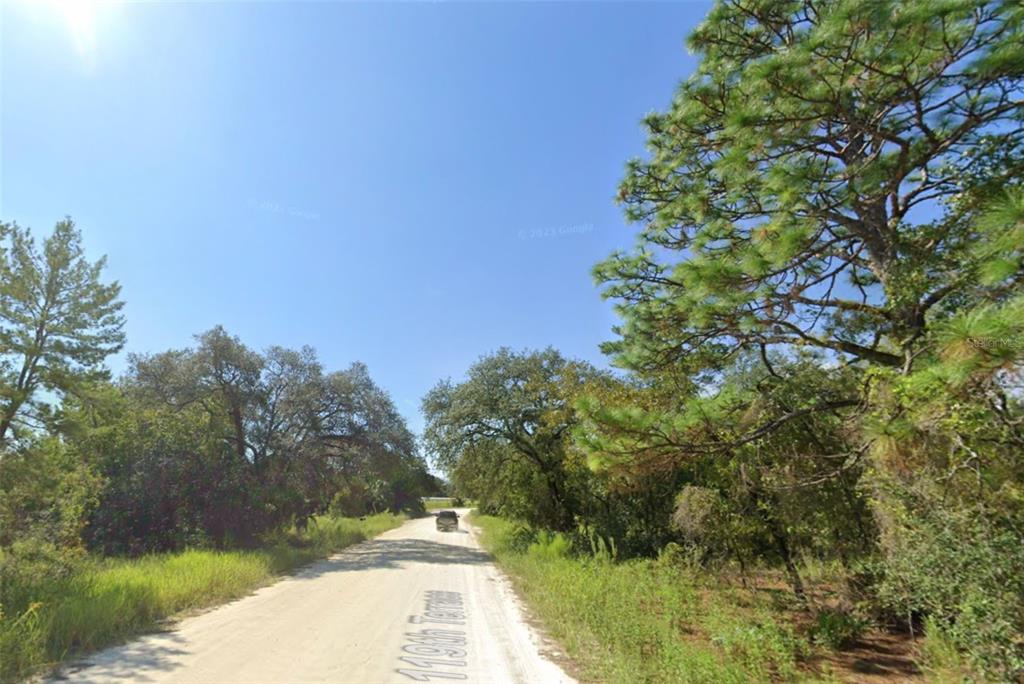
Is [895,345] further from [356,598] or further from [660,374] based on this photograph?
[356,598]

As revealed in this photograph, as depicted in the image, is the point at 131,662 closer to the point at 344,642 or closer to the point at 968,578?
the point at 344,642

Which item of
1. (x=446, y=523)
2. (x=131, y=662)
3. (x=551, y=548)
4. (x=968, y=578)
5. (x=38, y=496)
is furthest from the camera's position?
(x=446, y=523)

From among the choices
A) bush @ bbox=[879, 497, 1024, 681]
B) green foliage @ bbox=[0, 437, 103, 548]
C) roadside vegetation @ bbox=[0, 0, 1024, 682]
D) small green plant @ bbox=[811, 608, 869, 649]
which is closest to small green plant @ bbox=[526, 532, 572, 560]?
roadside vegetation @ bbox=[0, 0, 1024, 682]

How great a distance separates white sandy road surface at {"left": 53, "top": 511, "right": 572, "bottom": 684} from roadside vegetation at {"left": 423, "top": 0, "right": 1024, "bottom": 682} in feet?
3.45

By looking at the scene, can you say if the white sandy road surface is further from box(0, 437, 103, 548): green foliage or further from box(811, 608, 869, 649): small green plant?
box(0, 437, 103, 548): green foliage

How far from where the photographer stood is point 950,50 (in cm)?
417

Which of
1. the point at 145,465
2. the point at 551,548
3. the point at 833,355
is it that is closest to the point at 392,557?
the point at 551,548

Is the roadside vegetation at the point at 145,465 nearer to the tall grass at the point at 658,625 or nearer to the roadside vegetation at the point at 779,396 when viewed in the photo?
the roadside vegetation at the point at 779,396

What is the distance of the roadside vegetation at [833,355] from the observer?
12.8 feet

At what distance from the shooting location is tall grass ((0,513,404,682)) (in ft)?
17.4

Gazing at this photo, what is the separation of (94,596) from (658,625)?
317 inches

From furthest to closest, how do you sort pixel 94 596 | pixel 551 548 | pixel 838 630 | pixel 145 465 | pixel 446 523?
1. pixel 446 523
2. pixel 145 465
3. pixel 551 548
4. pixel 94 596
5. pixel 838 630

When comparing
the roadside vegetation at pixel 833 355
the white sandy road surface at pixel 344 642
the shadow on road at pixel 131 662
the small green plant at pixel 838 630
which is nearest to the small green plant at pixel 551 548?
the white sandy road surface at pixel 344 642

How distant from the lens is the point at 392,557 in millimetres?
16672
